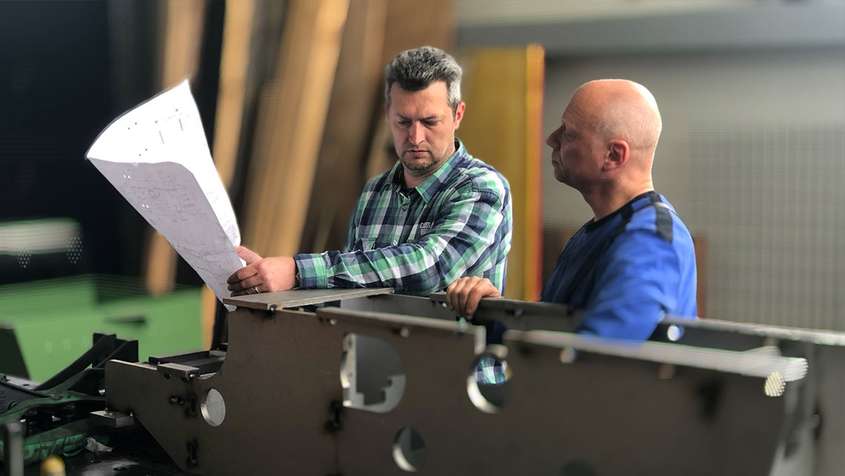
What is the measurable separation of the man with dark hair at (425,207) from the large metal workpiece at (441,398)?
11cm

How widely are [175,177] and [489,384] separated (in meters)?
0.50

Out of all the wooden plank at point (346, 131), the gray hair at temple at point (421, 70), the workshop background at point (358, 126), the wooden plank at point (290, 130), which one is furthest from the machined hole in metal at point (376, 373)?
the wooden plank at point (346, 131)

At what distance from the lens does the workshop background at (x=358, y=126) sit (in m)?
2.61

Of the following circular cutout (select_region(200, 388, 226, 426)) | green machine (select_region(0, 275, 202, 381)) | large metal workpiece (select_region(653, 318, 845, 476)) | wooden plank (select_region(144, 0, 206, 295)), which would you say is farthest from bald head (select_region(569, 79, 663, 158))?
wooden plank (select_region(144, 0, 206, 295))

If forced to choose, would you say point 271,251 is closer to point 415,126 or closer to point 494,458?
point 415,126

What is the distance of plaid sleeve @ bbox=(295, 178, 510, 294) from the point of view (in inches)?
53.6

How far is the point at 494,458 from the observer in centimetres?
90

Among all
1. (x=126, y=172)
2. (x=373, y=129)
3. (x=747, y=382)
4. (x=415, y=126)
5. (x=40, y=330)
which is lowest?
(x=40, y=330)

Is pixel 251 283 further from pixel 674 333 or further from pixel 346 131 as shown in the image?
pixel 346 131

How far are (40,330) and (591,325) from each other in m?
1.85

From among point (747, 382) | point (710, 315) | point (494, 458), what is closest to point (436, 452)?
point (494, 458)

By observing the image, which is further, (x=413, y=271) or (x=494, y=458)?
(x=413, y=271)

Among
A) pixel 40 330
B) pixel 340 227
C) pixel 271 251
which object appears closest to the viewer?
pixel 40 330

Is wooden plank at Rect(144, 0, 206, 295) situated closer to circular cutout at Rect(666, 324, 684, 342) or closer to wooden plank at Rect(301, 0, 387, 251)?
wooden plank at Rect(301, 0, 387, 251)
